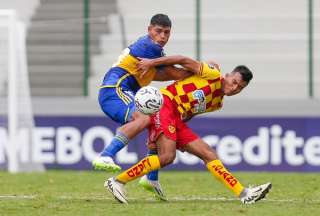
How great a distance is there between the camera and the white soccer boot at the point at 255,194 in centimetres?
1158

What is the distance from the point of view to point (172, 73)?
1253cm

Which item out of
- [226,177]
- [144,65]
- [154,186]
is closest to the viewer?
[226,177]

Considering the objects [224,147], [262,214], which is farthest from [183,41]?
[262,214]

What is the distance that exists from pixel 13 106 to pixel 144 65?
716 centimetres

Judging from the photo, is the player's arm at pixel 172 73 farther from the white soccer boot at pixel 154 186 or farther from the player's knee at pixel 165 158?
the white soccer boot at pixel 154 186

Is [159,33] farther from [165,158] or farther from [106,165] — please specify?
[106,165]

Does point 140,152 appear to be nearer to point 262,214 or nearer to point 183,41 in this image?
point 183,41

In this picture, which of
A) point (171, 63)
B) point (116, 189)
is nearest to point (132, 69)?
point (171, 63)

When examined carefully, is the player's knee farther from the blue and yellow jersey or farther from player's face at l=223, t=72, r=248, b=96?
the blue and yellow jersey

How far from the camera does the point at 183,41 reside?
21.8 metres

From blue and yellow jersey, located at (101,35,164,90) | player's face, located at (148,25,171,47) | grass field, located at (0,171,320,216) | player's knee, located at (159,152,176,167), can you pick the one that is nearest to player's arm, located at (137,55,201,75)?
blue and yellow jersey, located at (101,35,164,90)

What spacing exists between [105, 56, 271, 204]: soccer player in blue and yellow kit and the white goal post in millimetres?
7277

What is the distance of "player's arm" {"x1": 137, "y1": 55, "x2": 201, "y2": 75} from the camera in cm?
1209

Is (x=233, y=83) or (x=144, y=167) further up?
(x=233, y=83)
